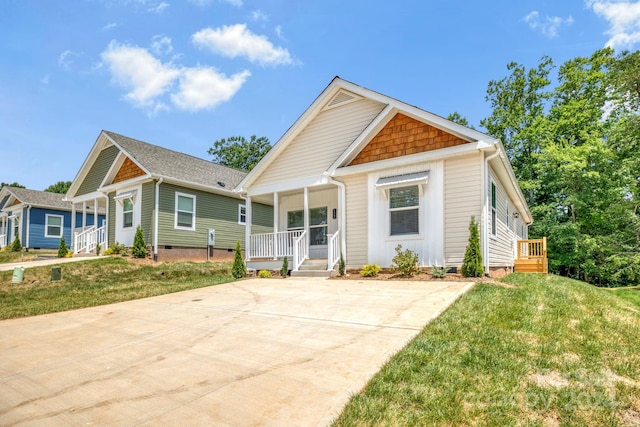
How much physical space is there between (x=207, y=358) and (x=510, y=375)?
3.00 meters

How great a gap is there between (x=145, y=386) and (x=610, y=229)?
27.1 metres

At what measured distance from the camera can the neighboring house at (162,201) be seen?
1661 centimetres

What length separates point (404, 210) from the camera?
10828mm

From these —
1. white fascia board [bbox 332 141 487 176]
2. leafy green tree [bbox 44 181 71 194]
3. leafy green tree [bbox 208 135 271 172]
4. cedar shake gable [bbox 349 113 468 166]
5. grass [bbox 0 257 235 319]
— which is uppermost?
leafy green tree [bbox 208 135 271 172]

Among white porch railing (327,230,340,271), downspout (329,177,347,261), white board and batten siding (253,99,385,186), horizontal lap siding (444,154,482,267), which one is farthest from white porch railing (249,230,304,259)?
horizontal lap siding (444,154,482,267)

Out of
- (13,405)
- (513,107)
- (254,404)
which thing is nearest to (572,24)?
(513,107)

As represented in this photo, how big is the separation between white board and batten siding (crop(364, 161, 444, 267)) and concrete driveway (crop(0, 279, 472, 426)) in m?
2.97

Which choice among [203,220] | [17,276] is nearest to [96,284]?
[17,276]

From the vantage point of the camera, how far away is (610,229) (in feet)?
75.1

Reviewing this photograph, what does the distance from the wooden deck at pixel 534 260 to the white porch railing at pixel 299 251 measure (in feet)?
29.8

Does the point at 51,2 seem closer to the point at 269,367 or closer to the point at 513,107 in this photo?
the point at 269,367

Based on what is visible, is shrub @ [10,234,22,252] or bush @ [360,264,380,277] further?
shrub @ [10,234,22,252]

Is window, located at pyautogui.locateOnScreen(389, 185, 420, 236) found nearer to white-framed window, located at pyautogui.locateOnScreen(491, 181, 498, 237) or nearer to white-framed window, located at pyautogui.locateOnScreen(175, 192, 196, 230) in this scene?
white-framed window, located at pyautogui.locateOnScreen(491, 181, 498, 237)

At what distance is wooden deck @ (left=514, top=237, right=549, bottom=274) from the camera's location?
15218 millimetres
